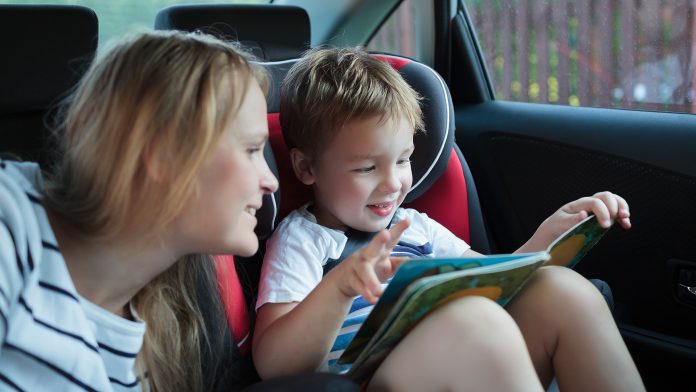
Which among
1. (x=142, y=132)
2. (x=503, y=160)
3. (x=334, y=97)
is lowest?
(x=503, y=160)

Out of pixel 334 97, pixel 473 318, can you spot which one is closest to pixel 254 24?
pixel 334 97

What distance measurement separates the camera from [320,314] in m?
1.19

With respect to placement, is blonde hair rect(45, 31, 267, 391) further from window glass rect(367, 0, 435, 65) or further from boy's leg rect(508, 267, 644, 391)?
window glass rect(367, 0, 435, 65)

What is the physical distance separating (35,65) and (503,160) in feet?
3.77

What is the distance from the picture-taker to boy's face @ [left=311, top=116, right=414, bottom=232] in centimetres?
141

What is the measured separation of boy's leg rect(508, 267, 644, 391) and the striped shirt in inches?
27.3

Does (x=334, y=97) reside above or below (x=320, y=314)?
above

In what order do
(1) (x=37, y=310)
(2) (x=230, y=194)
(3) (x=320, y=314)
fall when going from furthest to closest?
(3) (x=320, y=314) < (2) (x=230, y=194) < (1) (x=37, y=310)

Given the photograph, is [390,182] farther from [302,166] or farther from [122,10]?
[122,10]

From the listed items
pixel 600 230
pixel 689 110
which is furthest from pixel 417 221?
A: pixel 689 110

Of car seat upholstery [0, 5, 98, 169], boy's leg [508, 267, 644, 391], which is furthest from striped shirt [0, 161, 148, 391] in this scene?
boy's leg [508, 267, 644, 391]

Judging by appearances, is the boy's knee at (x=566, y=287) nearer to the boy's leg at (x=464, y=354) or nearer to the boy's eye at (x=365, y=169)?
the boy's leg at (x=464, y=354)

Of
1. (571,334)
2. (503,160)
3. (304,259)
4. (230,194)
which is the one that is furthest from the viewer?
(503,160)

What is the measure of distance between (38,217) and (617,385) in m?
0.88
